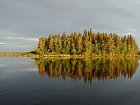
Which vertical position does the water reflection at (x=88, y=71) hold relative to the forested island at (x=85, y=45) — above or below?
below

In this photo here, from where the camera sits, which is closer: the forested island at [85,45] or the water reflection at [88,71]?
the water reflection at [88,71]

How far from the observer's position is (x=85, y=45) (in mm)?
147250

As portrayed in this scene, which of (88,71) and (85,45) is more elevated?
(85,45)

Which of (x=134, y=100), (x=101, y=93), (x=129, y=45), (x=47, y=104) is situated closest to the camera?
(x=47, y=104)

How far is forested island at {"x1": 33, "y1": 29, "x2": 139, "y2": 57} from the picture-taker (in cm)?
14762

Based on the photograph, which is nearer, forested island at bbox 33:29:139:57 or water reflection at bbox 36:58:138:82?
water reflection at bbox 36:58:138:82

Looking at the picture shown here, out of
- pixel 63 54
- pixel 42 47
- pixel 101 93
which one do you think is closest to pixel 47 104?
pixel 101 93

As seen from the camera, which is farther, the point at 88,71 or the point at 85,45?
the point at 85,45

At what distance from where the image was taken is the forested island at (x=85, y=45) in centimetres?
14762

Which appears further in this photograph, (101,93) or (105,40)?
(105,40)

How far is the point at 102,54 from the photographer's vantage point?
156m

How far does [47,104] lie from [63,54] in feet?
411

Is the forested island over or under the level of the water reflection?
over

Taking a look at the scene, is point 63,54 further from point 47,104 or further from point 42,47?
point 47,104
